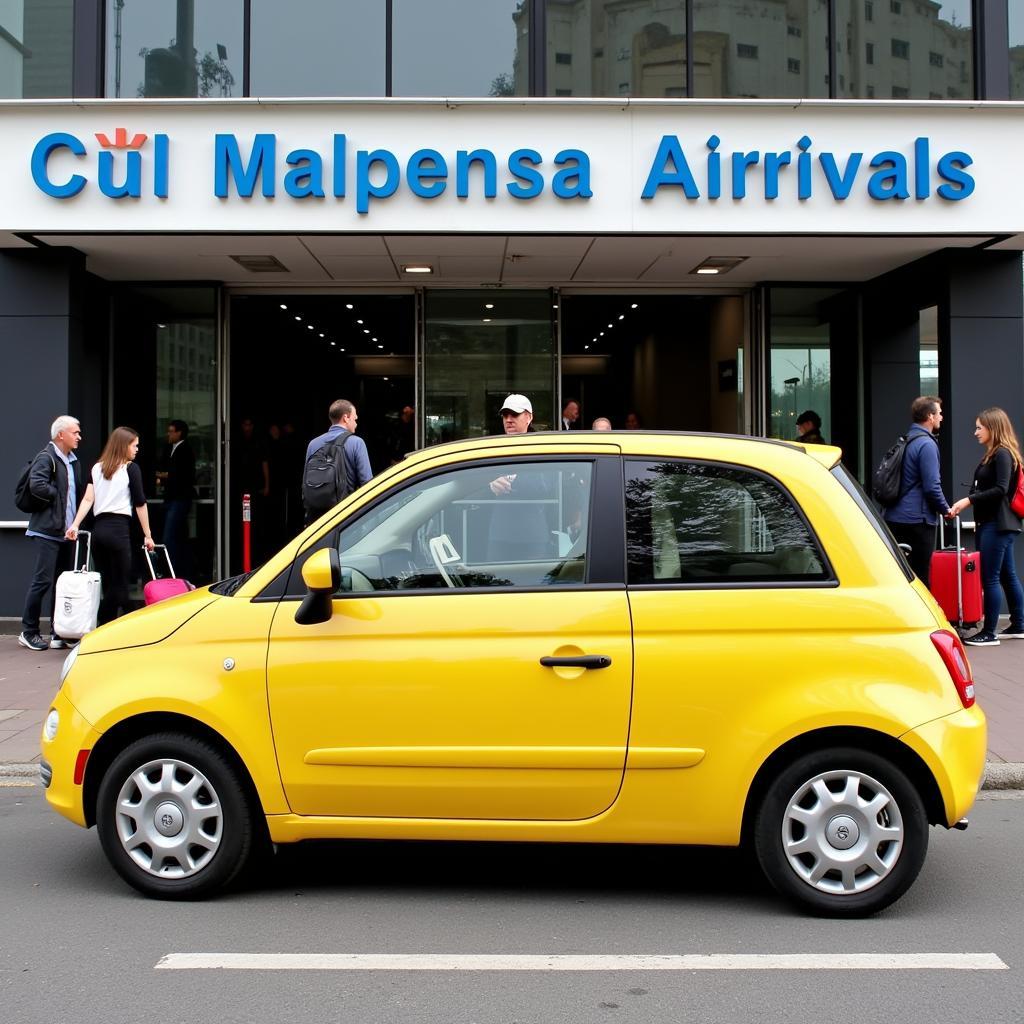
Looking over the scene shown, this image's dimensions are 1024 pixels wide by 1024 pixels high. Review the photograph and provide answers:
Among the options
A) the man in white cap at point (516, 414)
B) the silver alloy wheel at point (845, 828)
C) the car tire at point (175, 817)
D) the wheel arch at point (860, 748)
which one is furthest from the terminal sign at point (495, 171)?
the silver alloy wheel at point (845, 828)

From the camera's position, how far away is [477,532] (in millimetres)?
4445

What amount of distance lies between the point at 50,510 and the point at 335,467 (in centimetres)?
270

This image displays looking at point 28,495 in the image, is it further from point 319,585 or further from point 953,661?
point 953,661

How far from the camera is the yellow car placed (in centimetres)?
412

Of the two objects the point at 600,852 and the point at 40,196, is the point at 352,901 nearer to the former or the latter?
the point at 600,852

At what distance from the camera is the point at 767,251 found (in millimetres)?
11930

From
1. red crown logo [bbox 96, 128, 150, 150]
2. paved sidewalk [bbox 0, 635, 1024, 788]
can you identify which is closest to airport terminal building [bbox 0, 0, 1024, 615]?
red crown logo [bbox 96, 128, 150, 150]

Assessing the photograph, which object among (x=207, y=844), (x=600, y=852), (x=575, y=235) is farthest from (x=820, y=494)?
(x=575, y=235)

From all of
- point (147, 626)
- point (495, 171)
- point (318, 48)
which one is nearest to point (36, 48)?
point (318, 48)

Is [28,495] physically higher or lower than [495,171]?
lower

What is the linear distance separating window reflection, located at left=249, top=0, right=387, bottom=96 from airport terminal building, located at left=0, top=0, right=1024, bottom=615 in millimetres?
33

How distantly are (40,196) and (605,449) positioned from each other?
27.0ft

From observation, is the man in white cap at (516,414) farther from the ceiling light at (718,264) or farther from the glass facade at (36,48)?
the glass facade at (36,48)

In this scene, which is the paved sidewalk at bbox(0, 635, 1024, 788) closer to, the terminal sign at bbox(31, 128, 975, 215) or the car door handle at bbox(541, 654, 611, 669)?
the car door handle at bbox(541, 654, 611, 669)
